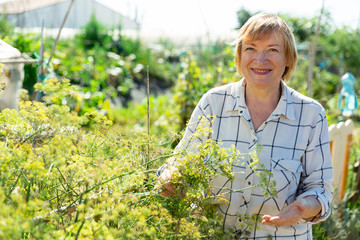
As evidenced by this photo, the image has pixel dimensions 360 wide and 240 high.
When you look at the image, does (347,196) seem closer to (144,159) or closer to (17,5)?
(144,159)

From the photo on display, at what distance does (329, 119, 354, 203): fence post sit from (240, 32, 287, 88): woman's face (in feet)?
4.80

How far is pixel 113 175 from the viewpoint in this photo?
3.48 ft

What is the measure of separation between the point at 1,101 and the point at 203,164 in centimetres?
91

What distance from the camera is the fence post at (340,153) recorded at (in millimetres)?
3123

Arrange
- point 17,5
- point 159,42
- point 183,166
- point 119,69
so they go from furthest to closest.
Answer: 1. point 159,42
2. point 17,5
3. point 119,69
4. point 183,166

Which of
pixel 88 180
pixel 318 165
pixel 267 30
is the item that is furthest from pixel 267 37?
pixel 88 180

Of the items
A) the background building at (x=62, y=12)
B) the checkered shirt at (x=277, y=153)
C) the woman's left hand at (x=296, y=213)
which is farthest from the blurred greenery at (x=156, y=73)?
the background building at (x=62, y=12)

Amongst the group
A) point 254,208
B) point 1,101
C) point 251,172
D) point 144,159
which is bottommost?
point 254,208

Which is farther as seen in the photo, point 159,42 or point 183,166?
point 159,42

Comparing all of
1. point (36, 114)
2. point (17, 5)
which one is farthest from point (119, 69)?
point (36, 114)

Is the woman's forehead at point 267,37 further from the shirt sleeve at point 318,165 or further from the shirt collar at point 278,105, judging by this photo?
the shirt sleeve at point 318,165

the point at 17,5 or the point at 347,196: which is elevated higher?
the point at 17,5

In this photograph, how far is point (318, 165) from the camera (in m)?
1.69

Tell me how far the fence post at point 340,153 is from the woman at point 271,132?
140 cm
